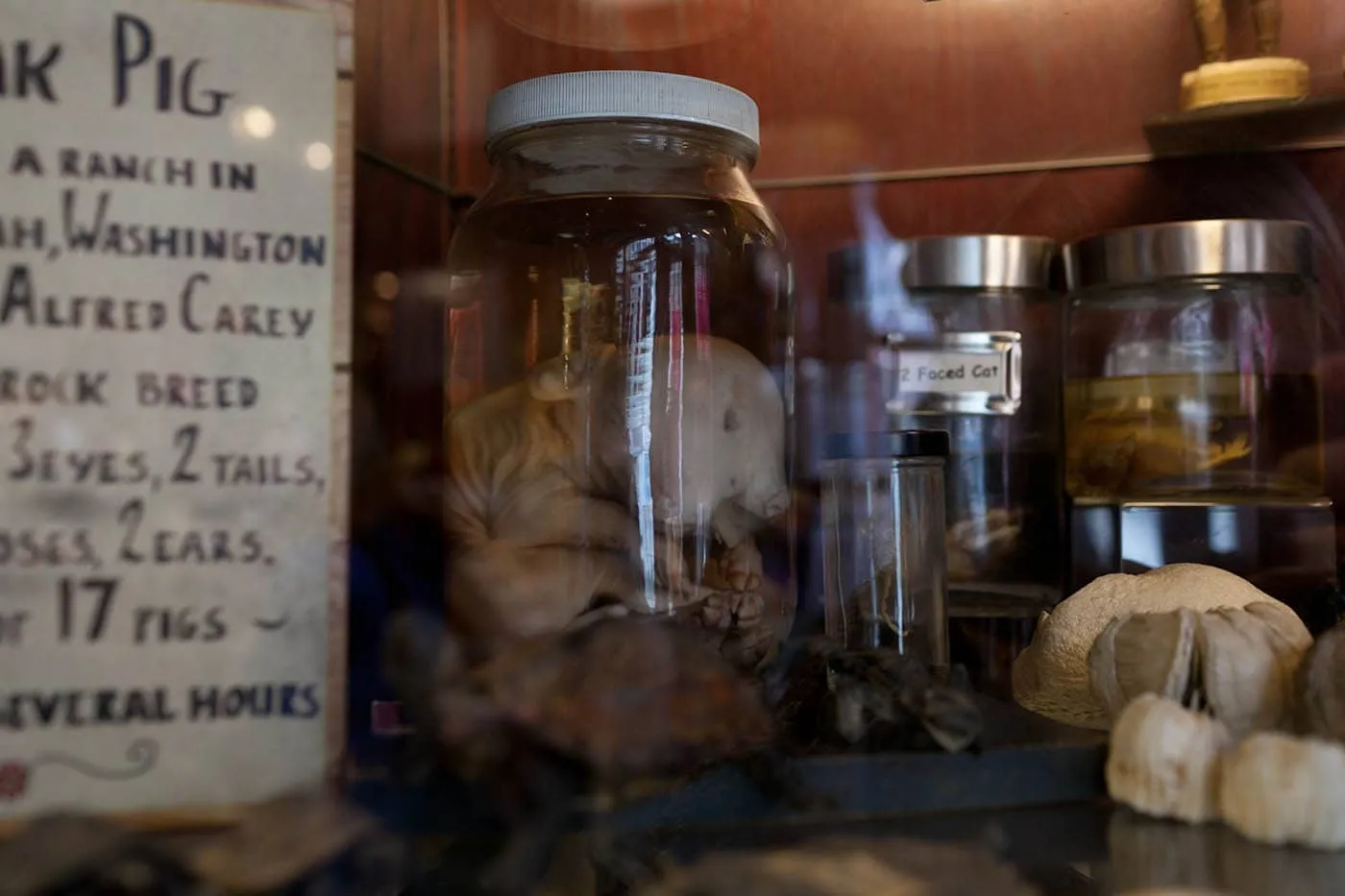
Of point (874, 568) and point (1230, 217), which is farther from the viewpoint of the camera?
point (1230, 217)

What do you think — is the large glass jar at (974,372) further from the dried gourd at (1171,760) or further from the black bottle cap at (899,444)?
the dried gourd at (1171,760)

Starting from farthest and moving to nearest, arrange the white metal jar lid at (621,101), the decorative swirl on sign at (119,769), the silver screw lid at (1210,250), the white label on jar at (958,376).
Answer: the white label on jar at (958,376)
the silver screw lid at (1210,250)
the white metal jar lid at (621,101)
the decorative swirl on sign at (119,769)

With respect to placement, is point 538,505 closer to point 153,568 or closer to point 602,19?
point 153,568

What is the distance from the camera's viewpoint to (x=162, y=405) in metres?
0.38

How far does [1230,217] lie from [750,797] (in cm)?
61

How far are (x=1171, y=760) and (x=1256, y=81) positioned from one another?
1.67 ft

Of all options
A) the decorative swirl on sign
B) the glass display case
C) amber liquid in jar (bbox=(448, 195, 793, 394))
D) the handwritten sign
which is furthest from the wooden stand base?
the decorative swirl on sign

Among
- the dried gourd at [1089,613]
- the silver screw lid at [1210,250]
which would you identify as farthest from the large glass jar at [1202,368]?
the dried gourd at [1089,613]

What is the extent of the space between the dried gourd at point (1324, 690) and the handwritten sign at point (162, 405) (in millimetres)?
348

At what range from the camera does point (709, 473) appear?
55 centimetres

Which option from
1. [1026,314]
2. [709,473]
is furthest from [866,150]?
[709,473]

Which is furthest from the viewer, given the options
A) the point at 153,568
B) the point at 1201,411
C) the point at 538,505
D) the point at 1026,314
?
the point at 1026,314

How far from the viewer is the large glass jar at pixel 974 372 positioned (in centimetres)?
77

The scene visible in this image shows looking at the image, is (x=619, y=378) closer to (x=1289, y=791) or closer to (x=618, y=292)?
(x=618, y=292)
